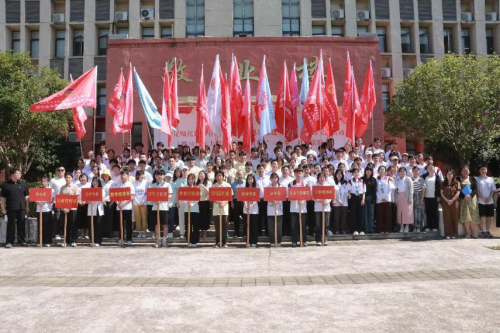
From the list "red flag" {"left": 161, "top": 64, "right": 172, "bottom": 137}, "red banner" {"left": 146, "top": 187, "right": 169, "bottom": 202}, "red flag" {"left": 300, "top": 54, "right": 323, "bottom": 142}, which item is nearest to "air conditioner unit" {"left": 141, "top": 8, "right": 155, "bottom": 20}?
"red flag" {"left": 161, "top": 64, "right": 172, "bottom": 137}

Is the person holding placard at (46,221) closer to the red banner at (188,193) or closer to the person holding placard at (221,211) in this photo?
the red banner at (188,193)

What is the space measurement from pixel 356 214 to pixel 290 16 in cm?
2154

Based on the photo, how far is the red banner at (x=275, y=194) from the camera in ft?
28.9

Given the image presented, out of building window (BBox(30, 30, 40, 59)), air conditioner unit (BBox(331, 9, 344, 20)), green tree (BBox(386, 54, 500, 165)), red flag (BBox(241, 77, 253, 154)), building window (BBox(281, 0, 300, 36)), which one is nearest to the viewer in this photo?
red flag (BBox(241, 77, 253, 154))

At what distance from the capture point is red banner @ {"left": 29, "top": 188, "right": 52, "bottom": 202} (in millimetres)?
9141

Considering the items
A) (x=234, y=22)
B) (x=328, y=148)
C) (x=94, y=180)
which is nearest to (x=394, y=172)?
(x=328, y=148)

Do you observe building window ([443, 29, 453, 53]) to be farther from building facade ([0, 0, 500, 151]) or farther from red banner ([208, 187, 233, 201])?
red banner ([208, 187, 233, 201])

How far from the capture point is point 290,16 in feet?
92.3

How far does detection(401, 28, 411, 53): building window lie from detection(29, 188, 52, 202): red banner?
2638cm

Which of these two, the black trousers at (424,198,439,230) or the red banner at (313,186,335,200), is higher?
the red banner at (313,186,335,200)

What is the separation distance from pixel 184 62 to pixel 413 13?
1920cm

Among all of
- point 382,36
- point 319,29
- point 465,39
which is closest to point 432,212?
point 319,29

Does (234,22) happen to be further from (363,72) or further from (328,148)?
(328,148)

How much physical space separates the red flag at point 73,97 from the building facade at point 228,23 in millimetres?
16736
